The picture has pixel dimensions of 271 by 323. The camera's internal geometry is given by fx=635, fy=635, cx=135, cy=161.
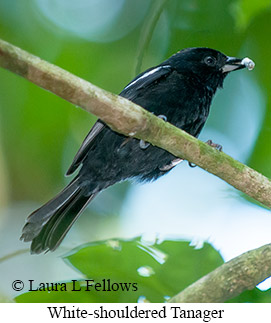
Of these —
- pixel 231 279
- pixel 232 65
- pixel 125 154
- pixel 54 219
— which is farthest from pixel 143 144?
pixel 231 279

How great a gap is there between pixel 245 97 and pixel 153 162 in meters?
1.83

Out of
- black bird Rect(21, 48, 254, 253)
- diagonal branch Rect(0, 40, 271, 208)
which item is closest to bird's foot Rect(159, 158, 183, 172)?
black bird Rect(21, 48, 254, 253)

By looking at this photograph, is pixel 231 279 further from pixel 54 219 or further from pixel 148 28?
pixel 148 28

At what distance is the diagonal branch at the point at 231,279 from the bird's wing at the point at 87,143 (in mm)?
1396

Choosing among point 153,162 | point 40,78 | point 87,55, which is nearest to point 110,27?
point 87,55

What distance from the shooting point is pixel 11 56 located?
2.89 m

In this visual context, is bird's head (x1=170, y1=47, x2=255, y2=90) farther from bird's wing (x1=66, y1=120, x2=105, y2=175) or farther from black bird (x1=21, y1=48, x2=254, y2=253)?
bird's wing (x1=66, y1=120, x2=105, y2=175)

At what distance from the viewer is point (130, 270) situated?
152 inches

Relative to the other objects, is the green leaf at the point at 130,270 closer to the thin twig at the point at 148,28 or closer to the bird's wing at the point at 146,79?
the bird's wing at the point at 146,79

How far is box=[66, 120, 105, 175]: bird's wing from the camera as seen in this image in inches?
169

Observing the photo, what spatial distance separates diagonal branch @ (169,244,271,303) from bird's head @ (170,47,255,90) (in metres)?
1.84

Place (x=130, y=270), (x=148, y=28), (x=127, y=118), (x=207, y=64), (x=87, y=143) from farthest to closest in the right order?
(x=148, y=28), (x=207, y=64), (x=87, y=143), (x=130, y=270), (x=127, y=118)

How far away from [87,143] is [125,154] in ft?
1.03

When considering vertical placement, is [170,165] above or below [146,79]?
below
